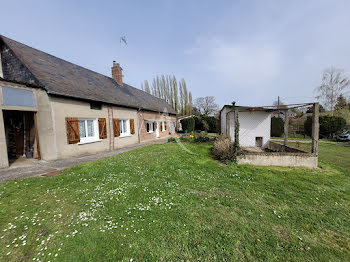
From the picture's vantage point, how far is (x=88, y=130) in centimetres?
902

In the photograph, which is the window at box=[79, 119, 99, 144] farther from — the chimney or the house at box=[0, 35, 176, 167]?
the chimney

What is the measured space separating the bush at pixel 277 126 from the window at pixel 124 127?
59.3ft

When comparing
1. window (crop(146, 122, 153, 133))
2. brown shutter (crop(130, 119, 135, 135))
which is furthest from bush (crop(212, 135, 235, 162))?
window (crop(146, 122, 153, 133))

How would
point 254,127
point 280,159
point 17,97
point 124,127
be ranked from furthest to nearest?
point 124,127 → point 254,127 → point 17,97 → point 280,159

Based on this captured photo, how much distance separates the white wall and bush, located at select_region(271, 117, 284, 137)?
35.1 feet

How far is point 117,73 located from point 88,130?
9254 millimetres

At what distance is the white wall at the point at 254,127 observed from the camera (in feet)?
31.7

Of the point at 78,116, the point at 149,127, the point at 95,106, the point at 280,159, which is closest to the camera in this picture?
the point at 280,159

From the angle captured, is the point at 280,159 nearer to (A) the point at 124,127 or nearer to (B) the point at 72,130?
(B) the point at 72,130

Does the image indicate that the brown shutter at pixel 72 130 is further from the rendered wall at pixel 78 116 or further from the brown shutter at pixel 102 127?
the brown shutter at pixel 102 127

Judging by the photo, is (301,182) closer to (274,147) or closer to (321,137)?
(274,147)

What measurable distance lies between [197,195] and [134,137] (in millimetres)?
10318

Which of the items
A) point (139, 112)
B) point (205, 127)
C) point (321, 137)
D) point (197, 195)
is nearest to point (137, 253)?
point (197, 195)

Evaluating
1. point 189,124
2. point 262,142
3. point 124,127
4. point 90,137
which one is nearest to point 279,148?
point 262,142
